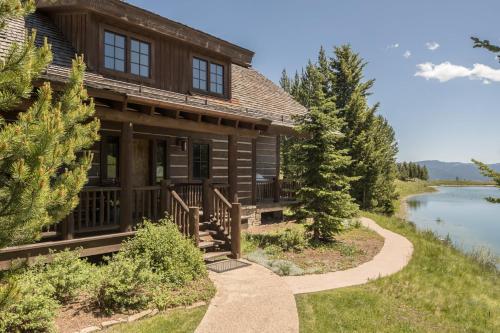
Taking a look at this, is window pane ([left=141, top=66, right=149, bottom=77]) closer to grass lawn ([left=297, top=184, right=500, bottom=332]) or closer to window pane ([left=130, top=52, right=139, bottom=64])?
window pane ([left=130, top=52, right=139, bottom=64])

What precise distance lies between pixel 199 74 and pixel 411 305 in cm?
969

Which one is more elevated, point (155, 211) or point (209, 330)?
point (155, 211)

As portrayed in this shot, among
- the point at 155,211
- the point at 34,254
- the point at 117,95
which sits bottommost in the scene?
the point at 34,254

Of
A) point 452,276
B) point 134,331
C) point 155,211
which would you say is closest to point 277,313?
point 134,331

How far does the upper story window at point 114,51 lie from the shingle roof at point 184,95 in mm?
528

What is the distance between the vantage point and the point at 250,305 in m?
6.33

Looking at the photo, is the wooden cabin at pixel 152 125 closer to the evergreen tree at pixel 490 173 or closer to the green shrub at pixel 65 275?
the green shrub at pixel 65 275

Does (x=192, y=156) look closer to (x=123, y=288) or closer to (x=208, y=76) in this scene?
Result: (x=208, y=76)

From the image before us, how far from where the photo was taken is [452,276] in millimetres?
9992

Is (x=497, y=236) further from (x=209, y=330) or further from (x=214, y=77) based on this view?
(x=209, y=330)

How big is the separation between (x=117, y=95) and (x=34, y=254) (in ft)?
11.3

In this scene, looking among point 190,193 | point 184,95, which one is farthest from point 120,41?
point 190,193

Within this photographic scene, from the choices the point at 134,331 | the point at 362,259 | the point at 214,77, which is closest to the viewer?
the point at 134,331

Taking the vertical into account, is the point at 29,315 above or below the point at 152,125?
below
